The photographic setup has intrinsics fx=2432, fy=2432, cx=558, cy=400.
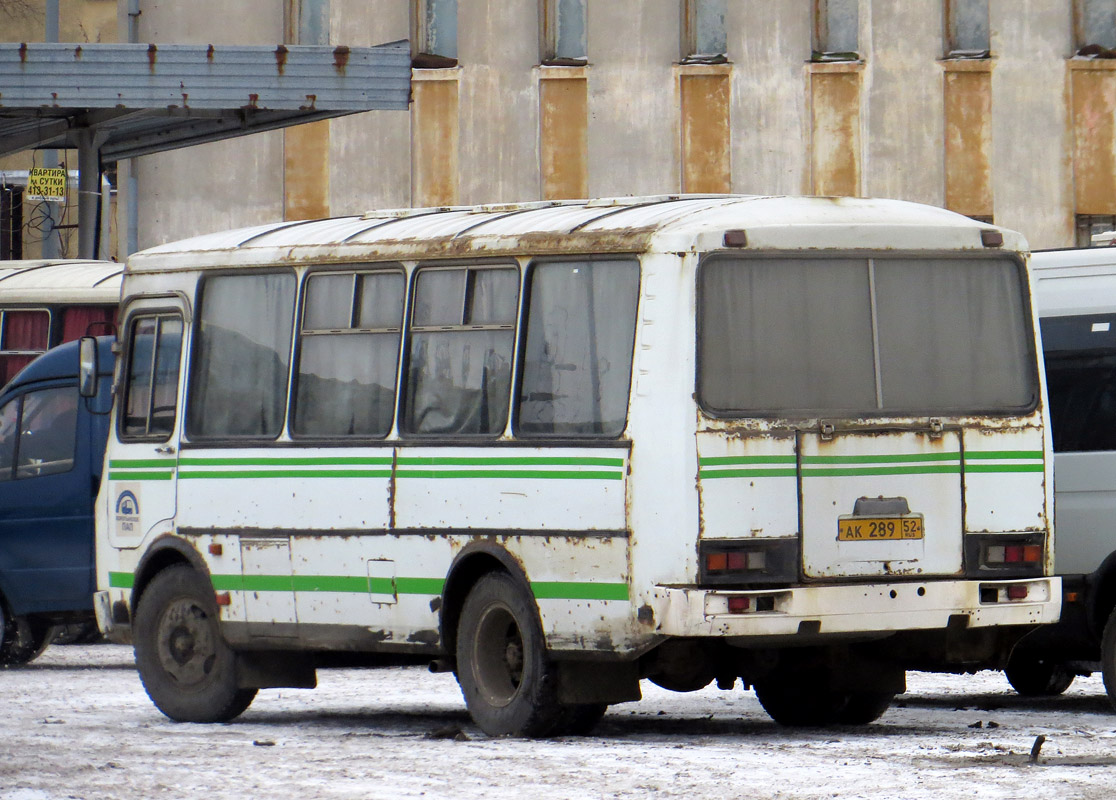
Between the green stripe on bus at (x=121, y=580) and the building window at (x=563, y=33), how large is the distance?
81.1 ft

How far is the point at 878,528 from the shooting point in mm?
11102

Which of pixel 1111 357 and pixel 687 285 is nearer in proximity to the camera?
pixel 687 285

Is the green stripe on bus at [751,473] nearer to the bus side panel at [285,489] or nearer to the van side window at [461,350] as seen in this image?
the van side window at [461,350]

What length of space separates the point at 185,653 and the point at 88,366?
1902mm

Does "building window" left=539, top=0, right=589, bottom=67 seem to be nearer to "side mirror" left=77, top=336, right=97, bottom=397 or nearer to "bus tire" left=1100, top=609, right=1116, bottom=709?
"side mirror" left=77, top=336, right=97, bottom=397

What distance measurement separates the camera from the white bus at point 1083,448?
1284cm

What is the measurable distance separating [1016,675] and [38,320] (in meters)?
12.1

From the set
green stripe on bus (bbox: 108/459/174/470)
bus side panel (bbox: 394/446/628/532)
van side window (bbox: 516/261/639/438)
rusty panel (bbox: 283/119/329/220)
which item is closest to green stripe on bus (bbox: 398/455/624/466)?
bus side panel (bbox: 394/446/628/532)

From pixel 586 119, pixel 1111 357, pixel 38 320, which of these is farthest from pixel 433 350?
pixel 586 119

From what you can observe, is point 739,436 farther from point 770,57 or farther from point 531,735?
point 770,57

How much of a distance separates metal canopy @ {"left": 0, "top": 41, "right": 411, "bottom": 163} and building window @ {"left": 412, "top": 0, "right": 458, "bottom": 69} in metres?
13.7

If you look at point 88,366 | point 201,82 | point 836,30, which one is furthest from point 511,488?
point 836,30

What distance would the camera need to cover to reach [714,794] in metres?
9.18

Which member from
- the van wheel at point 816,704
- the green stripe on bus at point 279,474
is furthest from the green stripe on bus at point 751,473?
the green stripe on bus at point 279,474
